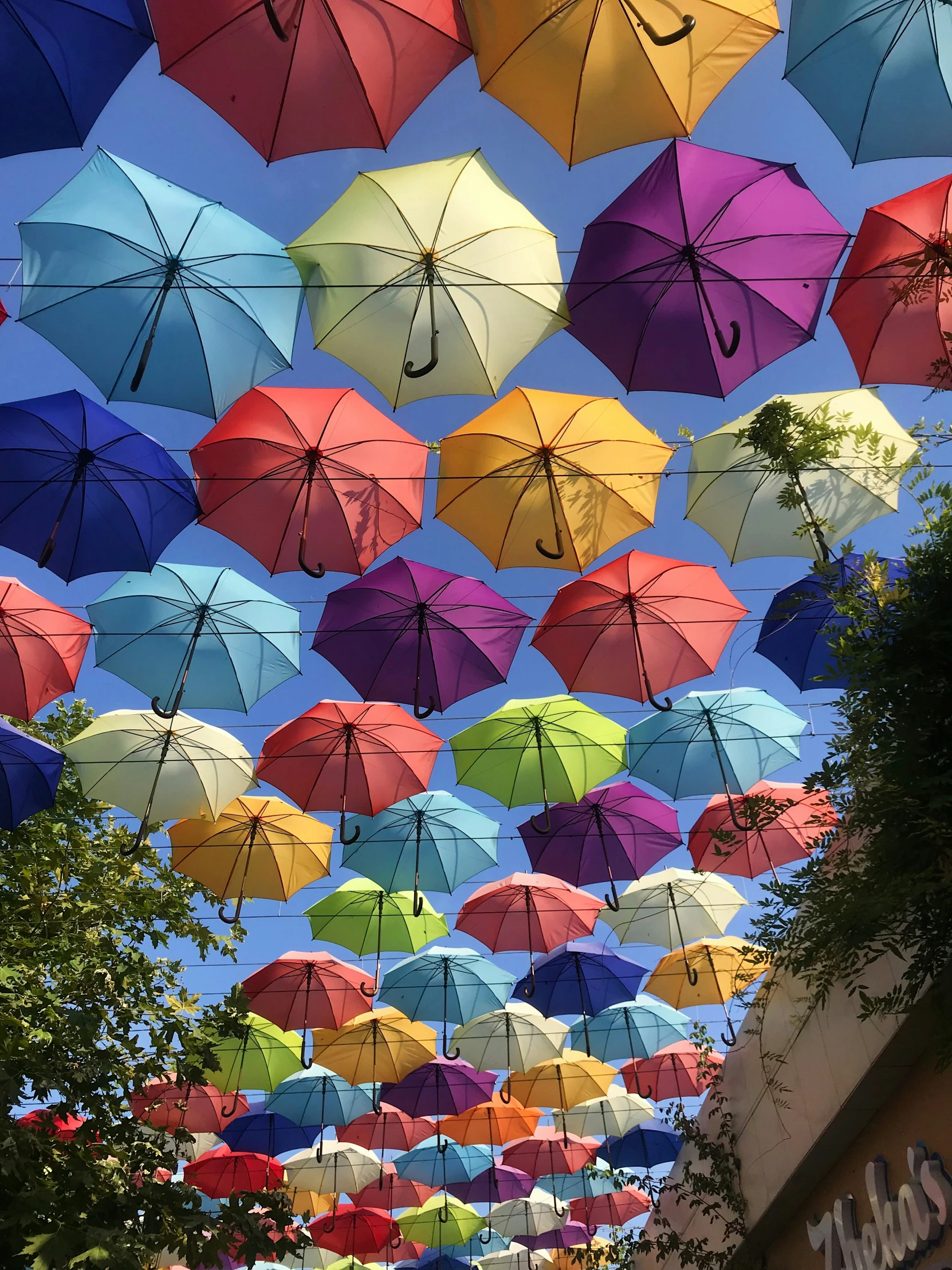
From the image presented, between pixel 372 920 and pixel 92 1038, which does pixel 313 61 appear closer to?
pixel 92 1038

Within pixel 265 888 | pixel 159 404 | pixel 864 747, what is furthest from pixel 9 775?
pixel 864 747

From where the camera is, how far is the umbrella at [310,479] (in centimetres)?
609

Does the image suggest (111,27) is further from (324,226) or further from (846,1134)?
(846,1134)

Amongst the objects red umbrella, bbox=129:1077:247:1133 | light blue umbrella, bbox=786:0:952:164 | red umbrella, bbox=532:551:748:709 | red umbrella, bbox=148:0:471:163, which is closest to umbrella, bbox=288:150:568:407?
red umbrella, bbox=148:0:471:163

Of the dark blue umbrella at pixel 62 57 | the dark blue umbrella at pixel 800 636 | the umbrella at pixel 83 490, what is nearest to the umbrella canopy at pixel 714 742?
the dark blue umbrella at pixel 800 636

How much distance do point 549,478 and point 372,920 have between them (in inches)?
250

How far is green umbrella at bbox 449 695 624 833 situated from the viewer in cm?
831

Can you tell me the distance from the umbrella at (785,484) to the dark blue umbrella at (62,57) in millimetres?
4138

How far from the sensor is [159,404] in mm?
5750

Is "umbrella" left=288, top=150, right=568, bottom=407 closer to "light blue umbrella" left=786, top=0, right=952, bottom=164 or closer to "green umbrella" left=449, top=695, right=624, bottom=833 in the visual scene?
"light blue umbrella" left=786, top=0, right=952, bottom=164

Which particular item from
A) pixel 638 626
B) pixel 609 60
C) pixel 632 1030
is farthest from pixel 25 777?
pixel 632 1030

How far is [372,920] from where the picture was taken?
10484 millimetres

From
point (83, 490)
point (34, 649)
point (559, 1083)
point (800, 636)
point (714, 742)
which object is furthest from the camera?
point (559, 1083)

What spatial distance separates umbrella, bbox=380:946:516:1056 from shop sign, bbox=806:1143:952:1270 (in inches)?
252
